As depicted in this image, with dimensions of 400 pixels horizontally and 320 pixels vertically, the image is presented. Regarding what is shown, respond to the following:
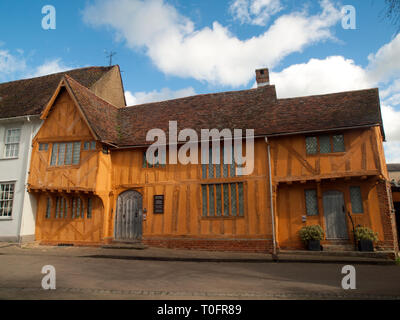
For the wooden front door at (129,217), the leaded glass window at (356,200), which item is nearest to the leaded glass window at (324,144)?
the leaded glass window at (356,200)

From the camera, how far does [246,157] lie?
12961 millimetres

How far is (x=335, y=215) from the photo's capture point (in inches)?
474

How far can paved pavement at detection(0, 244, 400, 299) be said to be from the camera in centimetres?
636

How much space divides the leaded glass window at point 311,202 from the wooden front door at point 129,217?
7.44 m

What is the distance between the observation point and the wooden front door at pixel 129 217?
45.4 feet

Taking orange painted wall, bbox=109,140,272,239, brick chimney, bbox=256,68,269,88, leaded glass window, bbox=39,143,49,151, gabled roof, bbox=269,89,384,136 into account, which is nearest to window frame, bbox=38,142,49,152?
leaded glass window, bbox=39,143,49,151

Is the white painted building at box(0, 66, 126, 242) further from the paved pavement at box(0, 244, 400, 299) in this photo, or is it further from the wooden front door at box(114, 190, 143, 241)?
the wooden front door at box(114, 190, 143, 241)

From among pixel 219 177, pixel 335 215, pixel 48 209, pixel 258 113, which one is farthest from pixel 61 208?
pixel 335 215

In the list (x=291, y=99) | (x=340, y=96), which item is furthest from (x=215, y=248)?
(x=340, y=96)

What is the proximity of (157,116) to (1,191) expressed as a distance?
865 cm

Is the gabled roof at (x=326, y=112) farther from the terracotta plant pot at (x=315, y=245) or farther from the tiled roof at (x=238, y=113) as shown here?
the terracotta plant pot at (x=315, y=245)

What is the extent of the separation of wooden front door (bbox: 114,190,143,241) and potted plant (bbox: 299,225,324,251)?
7213 millimetres

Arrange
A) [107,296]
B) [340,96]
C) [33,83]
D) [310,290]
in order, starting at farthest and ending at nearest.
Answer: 1. [33,83]
2. [340,96]
3. [310,290]
4. [107,296]
